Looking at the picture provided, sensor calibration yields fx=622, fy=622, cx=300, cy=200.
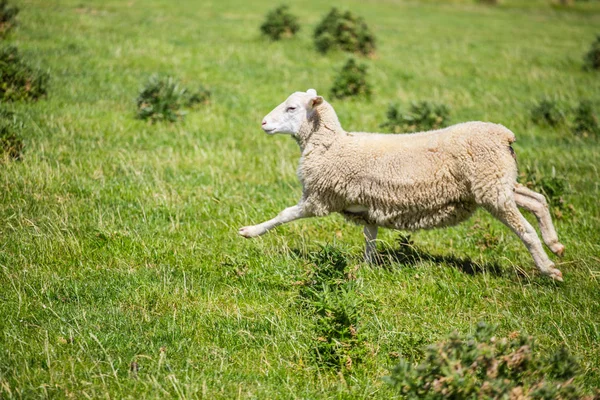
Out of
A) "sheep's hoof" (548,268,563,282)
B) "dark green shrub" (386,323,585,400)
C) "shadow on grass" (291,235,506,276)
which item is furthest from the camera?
"shadow on grass" (291,235,506,276)

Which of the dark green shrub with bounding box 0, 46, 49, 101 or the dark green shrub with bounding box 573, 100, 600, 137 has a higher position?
the dark green shrub with bounding box 0, 46, 49, 101

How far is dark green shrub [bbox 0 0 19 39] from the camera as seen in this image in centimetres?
1503

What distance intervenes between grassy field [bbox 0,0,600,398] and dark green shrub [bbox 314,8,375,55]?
419 centimetres

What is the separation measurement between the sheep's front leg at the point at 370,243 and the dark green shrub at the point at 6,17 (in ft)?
40.4

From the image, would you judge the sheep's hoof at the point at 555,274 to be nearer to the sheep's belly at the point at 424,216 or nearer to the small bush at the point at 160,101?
the sheep's belly at the point at 424,216

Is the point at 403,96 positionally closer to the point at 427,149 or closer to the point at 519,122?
the point at 519,122

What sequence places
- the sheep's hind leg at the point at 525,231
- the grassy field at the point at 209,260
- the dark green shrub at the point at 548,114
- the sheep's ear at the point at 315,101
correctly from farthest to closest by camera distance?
the dark green shrub at the point at 548,114, the sheep's ear at the point at 315,101, the sheep's hind leg at the point at 525,231, the grassy field at the point at 209,260

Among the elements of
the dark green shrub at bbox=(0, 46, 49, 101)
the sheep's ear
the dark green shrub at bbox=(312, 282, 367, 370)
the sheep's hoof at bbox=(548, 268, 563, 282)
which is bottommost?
the sheep's hoof at bbox=(548, 268, 563, 282)

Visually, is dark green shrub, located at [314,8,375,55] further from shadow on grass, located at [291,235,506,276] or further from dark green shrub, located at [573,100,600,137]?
shadow on grass, located at [291,235,506,276]

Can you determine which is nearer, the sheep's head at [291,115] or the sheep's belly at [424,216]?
the sheep's belly at [424,216]

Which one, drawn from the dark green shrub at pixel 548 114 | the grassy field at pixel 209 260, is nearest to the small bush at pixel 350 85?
the grassy field at pixel 209 260


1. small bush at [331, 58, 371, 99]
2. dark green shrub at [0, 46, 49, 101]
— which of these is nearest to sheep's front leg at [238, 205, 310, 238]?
dark green shrub at [0, 46, 49, 101]

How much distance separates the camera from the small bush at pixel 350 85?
1329cm

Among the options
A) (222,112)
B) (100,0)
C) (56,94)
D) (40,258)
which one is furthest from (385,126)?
(100,0)
